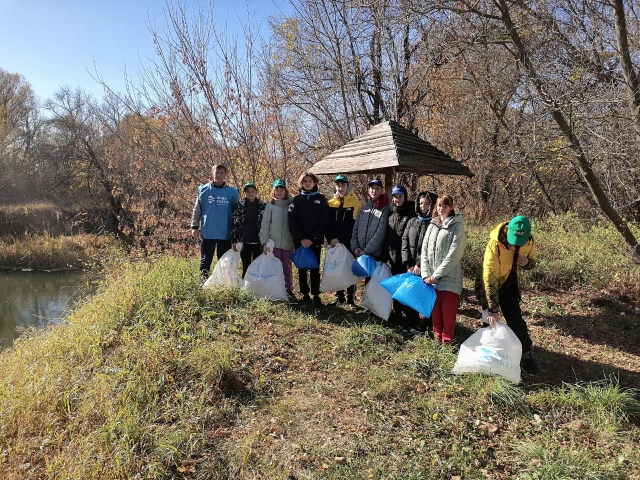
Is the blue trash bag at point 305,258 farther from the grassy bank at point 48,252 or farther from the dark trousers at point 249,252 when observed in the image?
the grassy bank at point 48,252

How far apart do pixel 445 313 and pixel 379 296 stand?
857 mm

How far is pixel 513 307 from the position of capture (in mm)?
4113

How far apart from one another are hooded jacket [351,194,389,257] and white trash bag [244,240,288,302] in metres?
1.07

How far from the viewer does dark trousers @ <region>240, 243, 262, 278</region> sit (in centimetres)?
579

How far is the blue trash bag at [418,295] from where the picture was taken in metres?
4.38

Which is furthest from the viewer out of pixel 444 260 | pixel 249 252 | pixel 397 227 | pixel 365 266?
pixel 249 252

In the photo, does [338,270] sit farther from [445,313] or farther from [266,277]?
[445,313]

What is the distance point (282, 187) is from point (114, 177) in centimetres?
1011

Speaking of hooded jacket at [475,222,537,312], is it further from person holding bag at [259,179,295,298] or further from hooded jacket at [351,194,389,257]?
person holding bag at [259,179,295,298]

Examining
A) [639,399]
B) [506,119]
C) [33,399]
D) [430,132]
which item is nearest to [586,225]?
[506,119]

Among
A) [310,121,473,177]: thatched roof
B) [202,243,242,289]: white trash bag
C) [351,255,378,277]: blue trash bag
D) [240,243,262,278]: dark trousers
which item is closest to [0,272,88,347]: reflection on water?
[202,243,242,289]: white trash bag

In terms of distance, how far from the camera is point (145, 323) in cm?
508

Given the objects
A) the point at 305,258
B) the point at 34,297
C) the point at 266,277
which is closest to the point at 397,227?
the point at 305,258

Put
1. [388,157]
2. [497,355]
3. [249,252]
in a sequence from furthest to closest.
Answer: [249,252] < [388,157] < [497,355]
